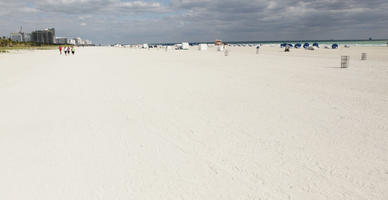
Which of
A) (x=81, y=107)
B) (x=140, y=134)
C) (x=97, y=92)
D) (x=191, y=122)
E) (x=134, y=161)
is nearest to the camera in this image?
(x=134, y=161)

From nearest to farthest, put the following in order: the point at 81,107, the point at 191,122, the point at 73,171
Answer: the point at 73,171
the point at 191,122
the point at 81,107

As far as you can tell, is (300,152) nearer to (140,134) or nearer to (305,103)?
(140,134)

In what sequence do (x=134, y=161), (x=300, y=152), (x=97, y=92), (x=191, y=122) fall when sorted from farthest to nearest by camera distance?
(x=97, y=92) < (x=191, y=122) < (x=300, y=152) < (x=134, y=161)

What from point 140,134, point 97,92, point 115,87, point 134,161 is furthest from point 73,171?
point 115,87

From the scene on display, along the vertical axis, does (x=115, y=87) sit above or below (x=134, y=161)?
above

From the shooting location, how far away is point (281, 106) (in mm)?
8586

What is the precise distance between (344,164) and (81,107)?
7.19 metres

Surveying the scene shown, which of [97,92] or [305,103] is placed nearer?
[305,103]

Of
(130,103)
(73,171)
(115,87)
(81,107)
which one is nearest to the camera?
(73,171)

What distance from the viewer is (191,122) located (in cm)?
702

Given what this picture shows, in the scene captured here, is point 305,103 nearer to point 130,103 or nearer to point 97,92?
point 130,103

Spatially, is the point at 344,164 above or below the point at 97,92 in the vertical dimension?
below

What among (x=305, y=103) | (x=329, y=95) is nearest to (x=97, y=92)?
(x=305, y=103)

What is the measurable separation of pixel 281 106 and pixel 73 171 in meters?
6.34
